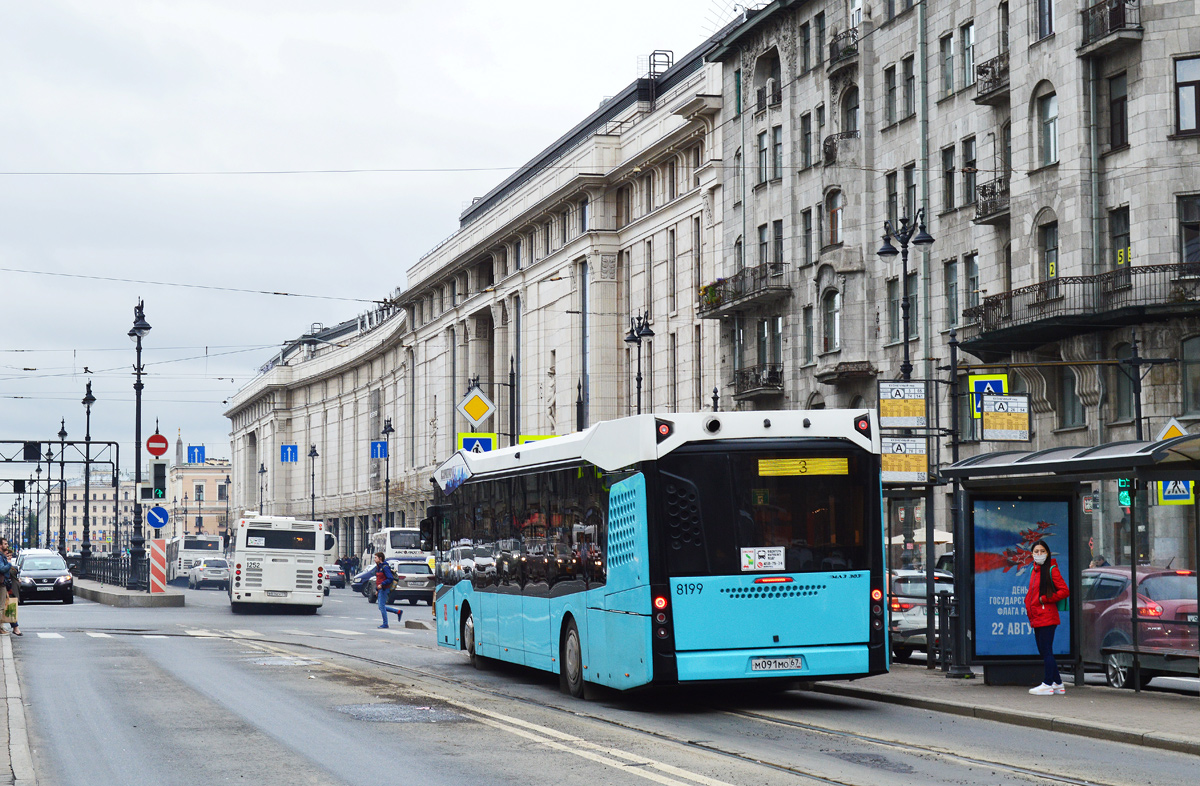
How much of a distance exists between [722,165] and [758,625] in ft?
161

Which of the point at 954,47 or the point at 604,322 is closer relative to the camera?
the point at 954,47

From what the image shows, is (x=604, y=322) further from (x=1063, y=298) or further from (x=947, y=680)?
(x=947, y=680)

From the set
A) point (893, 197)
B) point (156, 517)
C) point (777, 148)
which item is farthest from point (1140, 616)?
point (777, 148)

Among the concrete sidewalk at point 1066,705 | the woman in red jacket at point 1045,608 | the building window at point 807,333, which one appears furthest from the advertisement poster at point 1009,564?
the building window at point 807,333

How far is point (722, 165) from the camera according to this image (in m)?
63.3

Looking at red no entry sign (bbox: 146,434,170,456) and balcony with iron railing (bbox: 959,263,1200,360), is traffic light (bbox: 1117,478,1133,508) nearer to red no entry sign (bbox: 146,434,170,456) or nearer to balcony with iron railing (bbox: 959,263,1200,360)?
balcony with iron railing (bbox: 959,263,1200,360)

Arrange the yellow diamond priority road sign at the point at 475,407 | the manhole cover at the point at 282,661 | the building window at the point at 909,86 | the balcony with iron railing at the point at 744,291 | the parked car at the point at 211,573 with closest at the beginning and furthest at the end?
the manhole cover at the point at 282,661 < the yellow diamond priority road sign at the point at 475,407 < the building window at the point at 909,86 < the balcony with iron railing at the point at 744,291 < the parked car at the point at 211,573

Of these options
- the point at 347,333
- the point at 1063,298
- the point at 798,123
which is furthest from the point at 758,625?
the point at 347,333

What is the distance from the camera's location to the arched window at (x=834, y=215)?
5331 centimetres

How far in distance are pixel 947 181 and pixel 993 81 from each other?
4.68m

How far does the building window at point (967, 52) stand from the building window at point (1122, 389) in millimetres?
10483

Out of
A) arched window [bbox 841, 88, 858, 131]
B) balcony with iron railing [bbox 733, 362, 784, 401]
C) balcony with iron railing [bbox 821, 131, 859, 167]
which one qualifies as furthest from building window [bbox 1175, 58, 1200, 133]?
balcony with iron railing [bbox 733, 362, 784, 401]

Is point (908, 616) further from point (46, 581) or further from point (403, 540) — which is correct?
point (403, 540)

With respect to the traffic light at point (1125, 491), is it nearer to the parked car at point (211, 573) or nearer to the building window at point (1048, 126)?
the building window at point (1048, 126)
